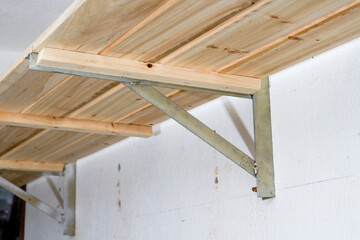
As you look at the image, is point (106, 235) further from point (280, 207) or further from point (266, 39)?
point (266, 39)

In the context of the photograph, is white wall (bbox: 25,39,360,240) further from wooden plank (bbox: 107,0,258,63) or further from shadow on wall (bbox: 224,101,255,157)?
wooden plank (bbox: 107,0,258,63)

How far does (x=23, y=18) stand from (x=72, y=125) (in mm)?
920

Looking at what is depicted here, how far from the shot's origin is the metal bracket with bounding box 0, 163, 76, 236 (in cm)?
484

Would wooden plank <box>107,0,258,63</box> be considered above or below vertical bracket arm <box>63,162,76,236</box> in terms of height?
above

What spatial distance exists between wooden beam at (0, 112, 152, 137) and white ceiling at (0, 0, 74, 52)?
0.78m

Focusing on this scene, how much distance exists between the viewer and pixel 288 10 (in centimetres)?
212

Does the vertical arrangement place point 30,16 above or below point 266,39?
above

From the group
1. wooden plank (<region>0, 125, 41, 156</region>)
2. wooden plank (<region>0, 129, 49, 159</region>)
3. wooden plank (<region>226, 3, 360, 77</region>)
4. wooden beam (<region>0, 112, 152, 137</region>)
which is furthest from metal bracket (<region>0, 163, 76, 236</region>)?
wooden plank (<region>226, 3, 360, 77</region>)

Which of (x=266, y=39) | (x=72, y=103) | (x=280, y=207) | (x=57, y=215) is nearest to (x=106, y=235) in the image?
(x=57, y=215)

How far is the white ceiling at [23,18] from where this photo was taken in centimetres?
384

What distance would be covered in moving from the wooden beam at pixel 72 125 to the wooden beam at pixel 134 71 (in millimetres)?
976

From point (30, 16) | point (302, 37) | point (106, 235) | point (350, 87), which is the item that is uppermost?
point (30, 16)

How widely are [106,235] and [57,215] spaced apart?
27.3 inches

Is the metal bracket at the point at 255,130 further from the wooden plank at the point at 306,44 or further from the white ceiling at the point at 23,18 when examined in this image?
the white ceiling at the point at 23,18
